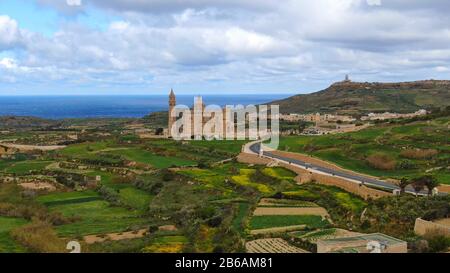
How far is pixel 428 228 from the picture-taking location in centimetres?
2094

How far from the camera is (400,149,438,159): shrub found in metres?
42.1

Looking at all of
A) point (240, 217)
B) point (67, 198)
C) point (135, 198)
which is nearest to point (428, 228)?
point (240, 217)

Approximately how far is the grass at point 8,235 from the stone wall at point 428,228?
53.1ft

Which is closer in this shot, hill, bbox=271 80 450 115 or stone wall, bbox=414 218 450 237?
stone wall, bbox=414 218 450 237

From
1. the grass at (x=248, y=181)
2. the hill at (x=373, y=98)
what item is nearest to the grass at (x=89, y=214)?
the grass at (x=248, y=181)

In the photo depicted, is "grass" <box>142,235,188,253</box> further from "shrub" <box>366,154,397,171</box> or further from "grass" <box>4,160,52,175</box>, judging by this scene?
"grass" <box>4,160,52,175</box>

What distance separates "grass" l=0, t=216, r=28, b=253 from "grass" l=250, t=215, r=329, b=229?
1018 centimetres

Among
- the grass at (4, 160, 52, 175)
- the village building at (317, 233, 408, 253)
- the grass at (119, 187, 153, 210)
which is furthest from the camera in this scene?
the grass at (4, 160, 52, 175)

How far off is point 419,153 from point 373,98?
8541 centimetres


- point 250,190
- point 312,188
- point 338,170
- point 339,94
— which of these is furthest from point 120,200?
point 339,94

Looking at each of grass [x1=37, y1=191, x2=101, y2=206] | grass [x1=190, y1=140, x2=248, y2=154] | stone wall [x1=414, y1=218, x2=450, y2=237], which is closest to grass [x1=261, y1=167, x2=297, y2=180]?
grass [x1=37, y1=191, x2=101, y2=206]

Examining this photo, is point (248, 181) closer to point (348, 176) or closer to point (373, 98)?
point (348, 176)

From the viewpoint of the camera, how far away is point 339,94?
144 metres
